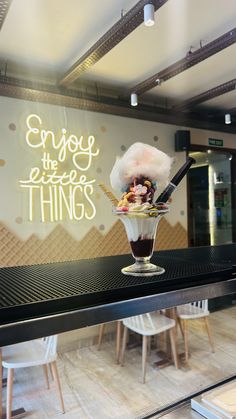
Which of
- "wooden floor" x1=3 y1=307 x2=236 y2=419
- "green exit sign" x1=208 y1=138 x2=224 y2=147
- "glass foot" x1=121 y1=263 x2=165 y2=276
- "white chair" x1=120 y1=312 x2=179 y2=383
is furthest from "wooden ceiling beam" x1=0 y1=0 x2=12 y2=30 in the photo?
"green exit sign" x1=208 y1=138 x2=224 y2=147

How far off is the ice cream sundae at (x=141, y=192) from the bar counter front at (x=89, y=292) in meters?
0.10

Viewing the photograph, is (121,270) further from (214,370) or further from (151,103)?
(151,103)

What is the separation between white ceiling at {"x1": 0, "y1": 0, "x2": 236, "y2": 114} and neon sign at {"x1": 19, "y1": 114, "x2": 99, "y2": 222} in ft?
1.95

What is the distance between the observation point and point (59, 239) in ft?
11.0

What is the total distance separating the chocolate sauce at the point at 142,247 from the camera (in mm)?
946

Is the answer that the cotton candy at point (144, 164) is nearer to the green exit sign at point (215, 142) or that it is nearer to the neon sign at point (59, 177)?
the neon sign at point (59, 177)

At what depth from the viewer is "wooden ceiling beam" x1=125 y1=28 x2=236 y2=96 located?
93.7 inches

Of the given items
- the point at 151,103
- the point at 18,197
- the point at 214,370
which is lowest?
the point at 214,370

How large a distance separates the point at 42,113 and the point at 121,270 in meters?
2.63

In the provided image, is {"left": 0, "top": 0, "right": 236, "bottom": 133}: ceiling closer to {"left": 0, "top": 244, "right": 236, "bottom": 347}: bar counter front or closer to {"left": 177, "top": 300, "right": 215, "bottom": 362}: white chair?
{"left": 0, "top": 244, "right": 236, "bottom": 347}: bar counter front

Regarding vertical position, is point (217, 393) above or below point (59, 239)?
below

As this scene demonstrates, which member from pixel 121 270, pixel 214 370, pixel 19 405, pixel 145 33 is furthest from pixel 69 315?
pixel 214 370

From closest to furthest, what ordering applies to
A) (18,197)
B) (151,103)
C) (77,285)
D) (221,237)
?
1. (77,285)
2. (18,197)
3. (151,103)
4. (221,237)

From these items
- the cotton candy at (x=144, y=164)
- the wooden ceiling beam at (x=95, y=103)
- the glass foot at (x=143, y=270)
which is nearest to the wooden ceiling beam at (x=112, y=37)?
the wooden ceiling beam at (x=95, y=103)
